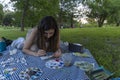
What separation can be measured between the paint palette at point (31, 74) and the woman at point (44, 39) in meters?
0.44

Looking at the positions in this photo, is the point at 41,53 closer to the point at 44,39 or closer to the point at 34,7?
the point at 44,39

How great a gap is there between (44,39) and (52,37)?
0.13 m

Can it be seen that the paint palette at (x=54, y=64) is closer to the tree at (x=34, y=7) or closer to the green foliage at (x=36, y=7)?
the tree at (x=34, y=7)

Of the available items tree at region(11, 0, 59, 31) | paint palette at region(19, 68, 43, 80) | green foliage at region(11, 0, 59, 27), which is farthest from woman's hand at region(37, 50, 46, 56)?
green foliage at region(11, 0, 59, 27)

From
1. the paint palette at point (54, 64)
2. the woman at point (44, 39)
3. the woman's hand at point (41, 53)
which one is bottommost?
the paint palette at point (54, 64)

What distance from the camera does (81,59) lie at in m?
3.96

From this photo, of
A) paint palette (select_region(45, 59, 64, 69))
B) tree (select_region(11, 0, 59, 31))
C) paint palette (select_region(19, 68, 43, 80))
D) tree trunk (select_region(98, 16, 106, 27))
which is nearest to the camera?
paint palette (select_region(19, 68, 43, 80))

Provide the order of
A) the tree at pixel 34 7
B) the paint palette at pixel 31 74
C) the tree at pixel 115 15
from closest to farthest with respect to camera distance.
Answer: the paint palette at pixel 31 74 → the tree at pixel 34 7 → the tree at pixel 115 15

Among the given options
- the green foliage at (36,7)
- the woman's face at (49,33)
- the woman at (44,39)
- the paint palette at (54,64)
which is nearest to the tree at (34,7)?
the green foliage at (36,7)

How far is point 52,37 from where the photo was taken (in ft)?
12.8

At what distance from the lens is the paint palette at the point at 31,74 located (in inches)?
125

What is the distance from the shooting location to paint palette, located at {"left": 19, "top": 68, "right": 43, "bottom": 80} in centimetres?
318

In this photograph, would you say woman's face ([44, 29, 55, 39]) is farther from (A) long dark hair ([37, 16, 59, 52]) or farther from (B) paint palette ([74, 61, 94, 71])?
(B) paint palette ([74, 61, 94, 71])

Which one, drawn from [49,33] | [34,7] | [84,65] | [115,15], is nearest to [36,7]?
[34,7]
